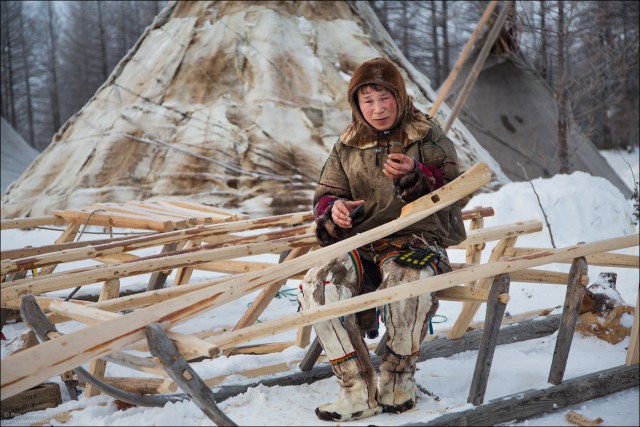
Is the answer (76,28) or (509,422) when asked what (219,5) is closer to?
(509,422)

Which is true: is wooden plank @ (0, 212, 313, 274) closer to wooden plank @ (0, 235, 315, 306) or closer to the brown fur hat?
wooden plank @ (0, 235, 315, 306)

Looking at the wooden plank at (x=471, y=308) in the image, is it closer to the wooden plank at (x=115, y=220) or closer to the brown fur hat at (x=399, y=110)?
the brown fur hat at (x=399, y=110)

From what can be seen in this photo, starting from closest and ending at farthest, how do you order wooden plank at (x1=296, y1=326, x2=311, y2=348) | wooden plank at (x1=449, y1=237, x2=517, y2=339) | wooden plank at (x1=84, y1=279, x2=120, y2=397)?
wooden plank at (x1=84, y1=279, x2=120, y2=397), wooden plank at (x1=449, y1=237, x2=517, y2=339), wooden plank at (x1=296, y1=326, x2=311, y2=348)

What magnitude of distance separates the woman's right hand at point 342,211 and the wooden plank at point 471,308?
2.70 ft

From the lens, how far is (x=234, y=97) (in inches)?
281

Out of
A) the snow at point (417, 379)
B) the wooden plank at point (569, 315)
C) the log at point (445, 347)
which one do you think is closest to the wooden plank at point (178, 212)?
the snow at point (417, 379)

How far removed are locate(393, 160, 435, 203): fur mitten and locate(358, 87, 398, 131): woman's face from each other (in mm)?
270

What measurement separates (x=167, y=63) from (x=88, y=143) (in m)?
1.23

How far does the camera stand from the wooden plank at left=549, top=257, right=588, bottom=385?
231cm

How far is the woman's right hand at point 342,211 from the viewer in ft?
7.75

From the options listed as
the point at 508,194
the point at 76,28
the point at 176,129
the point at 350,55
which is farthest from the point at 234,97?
the point at 76,28

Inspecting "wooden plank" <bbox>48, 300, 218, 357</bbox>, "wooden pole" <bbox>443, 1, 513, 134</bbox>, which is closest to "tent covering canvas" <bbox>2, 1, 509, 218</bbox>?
"wooden pole" <bbox>443, 1, 513, 134</bbox>

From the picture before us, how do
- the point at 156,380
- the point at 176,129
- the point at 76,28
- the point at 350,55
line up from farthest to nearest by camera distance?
the point at 76,28
the point at 350,55
the point at 176,129
the point at 156,380

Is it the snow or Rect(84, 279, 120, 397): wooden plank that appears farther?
Rect(84, 279, 120, 397): wooden plank
